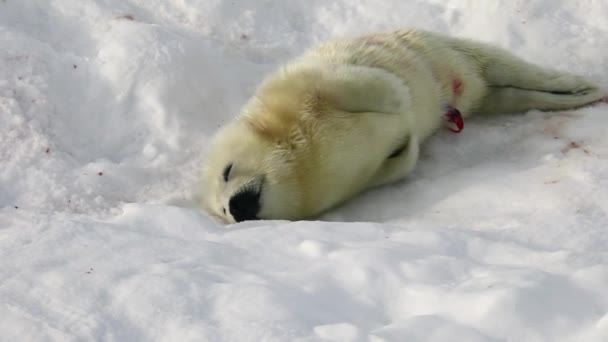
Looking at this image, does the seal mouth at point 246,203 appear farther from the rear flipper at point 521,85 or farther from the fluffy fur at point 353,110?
the rear flipper at point 521,85

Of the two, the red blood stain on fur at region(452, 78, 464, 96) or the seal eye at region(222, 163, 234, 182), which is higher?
the seal eye at region(222, 163, 234, 182)

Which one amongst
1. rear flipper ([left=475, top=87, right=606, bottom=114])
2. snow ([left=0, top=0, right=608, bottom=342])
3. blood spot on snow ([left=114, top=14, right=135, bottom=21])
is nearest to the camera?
snow ([left=0, top=0, right=608, bottom=342])

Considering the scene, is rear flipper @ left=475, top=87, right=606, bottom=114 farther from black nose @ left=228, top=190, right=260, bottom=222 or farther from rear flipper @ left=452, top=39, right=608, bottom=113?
black nose @ left=228, top=190, right=260, bottom=222

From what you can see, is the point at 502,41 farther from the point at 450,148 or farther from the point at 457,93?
the point at 450,148

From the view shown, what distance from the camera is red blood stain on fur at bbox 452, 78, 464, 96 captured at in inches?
151

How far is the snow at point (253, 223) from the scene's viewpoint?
1.86m

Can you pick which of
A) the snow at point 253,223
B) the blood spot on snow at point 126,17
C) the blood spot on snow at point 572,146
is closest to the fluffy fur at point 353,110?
the snow at point 253,223

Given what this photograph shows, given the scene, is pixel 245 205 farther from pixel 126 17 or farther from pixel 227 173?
pixel 126 17

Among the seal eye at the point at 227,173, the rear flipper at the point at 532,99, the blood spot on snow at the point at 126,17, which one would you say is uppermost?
the blood spot on snow at the point at 126,17

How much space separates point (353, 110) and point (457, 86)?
84 cm

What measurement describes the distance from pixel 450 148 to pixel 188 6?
177 cm

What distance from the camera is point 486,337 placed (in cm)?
174

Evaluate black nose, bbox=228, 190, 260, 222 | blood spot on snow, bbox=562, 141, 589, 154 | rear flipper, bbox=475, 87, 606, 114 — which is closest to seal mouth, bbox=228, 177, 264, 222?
black nose, bbox=228, 190, 260, 222

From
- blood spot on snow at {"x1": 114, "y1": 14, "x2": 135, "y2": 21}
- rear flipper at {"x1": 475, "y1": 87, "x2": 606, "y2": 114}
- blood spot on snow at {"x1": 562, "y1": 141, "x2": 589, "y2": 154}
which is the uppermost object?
blood spot on snow at {"x1": 114, "y1": 14, "x2": 135, "y2": 21}
